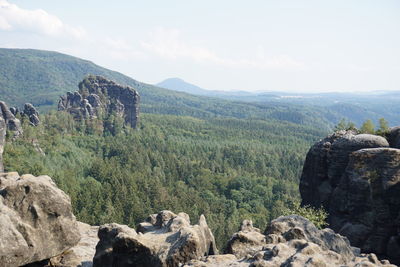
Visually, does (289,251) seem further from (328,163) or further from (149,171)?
(149,171)

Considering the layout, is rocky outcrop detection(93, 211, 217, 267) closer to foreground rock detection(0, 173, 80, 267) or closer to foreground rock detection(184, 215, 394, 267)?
foreground rock detection(184, 215, 394, 267)

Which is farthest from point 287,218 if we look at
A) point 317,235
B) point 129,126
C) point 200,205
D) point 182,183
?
point 129,126

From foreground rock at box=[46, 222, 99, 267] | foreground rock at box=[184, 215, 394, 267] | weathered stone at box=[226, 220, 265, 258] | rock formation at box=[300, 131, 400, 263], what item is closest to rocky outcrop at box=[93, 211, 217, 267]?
foreground rock at box=[184, 215, 394, 267]

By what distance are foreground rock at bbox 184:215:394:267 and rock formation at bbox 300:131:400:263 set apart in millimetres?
9925

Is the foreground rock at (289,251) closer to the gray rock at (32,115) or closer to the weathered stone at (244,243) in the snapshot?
the weathered stone at (244,243)

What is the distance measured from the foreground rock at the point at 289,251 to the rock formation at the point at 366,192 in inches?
391

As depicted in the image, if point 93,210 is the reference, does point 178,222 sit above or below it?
above

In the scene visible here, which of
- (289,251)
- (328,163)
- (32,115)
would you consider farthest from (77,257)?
(32,115)

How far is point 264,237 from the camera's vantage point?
75.9ft

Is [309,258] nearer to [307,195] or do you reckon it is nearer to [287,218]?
[287,218]

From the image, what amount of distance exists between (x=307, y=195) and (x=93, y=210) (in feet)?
168

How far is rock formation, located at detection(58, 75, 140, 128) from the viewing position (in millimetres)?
171750

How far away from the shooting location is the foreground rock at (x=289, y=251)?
53.7 feet

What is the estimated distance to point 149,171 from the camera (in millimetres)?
125188
